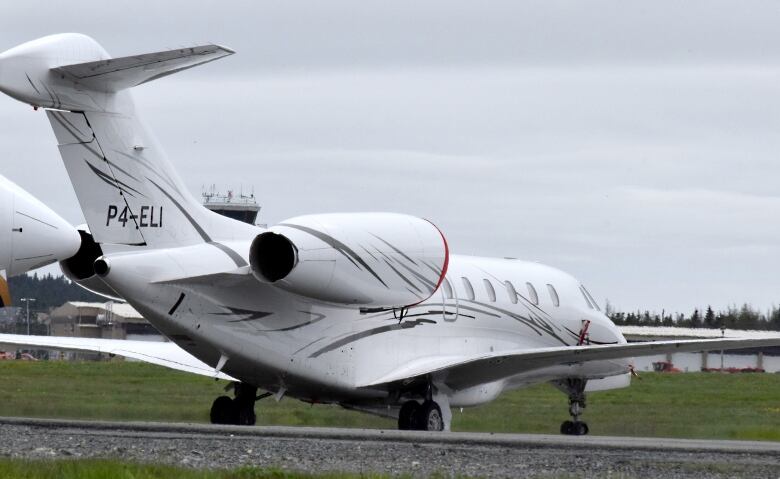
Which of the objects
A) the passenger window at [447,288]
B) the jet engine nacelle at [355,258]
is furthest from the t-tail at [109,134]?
the passenger window at [447,288]

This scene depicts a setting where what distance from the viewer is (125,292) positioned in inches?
874

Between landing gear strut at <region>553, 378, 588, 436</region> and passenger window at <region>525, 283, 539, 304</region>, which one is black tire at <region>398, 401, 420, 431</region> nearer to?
landing gear strut at <region>553, 378, 588, 436</region>

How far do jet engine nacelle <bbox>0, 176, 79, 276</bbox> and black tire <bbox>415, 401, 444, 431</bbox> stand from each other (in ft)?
22.4

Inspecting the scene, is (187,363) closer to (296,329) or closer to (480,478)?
(296,329)

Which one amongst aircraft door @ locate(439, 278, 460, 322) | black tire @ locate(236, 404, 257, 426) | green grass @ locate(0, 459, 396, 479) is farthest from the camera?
aircraft door @ locate(439, 278, 460, 322)

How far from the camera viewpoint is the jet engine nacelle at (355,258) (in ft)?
72.1

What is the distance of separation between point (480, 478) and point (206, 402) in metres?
22.2

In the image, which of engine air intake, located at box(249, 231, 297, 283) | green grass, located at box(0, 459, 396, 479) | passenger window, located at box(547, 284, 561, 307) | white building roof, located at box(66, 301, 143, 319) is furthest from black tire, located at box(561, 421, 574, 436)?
white building roof, located at box(66, 301, 143, 319)

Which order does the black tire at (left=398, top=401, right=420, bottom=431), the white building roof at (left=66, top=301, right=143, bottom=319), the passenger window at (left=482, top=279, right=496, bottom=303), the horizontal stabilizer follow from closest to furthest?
the horizontal stabilizer, the black tire at (left=398, top=401, right=420, bottom=431), the passenger window at (left=482, top=279, right=496, bottom=303), the white building roof at (left=66, top=301, right=143, bottom=319)

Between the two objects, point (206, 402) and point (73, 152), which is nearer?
point (73, 152)

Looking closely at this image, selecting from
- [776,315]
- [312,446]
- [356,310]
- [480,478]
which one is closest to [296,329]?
[356,310]

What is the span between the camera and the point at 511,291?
2917 cm

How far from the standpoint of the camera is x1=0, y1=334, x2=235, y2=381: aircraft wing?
27.0m

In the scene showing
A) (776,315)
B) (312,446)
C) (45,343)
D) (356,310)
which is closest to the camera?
(312,446)
